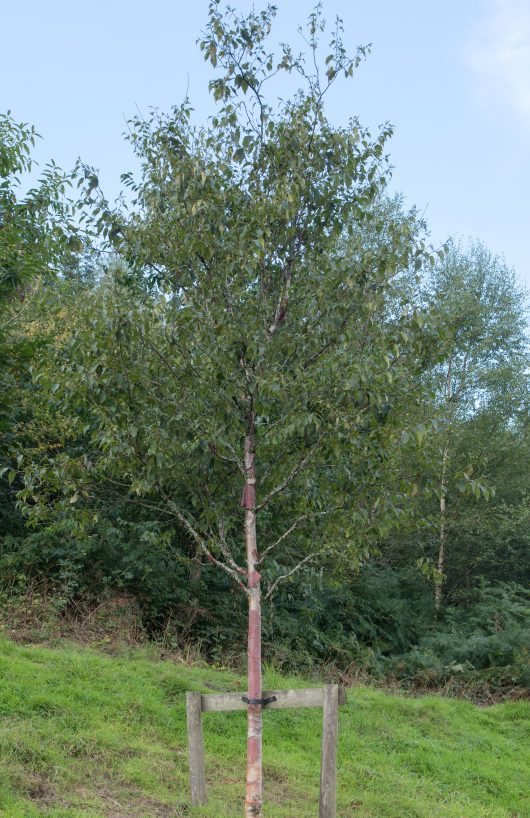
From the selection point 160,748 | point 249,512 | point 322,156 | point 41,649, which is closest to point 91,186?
point 322,156

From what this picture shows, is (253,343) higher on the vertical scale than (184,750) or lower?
higher

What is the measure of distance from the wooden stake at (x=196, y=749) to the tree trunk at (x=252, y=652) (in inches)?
26.3

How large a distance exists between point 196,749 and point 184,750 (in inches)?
72.8

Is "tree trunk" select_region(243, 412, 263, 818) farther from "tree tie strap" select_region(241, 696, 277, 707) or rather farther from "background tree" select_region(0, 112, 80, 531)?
"background tree" select_region(0, 112, 80, 531)

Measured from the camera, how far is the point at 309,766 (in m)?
8.67

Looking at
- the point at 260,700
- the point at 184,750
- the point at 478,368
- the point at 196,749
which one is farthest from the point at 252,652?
the point at 478,368

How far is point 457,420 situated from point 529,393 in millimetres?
2223

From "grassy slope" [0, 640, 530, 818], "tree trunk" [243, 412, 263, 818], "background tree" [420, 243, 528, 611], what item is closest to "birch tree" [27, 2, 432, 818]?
"tree trunk" [243, 412, 263, 818]

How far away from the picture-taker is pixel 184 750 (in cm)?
826

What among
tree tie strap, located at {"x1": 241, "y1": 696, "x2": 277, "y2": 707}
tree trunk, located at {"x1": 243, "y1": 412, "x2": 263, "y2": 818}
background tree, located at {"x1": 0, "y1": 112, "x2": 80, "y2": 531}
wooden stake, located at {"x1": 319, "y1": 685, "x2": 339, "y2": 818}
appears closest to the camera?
tree trunk, located at {"x1": 243, "y1": 412, "x2": 263, "y2": 818}

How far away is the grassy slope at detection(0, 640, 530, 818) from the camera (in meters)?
6.82

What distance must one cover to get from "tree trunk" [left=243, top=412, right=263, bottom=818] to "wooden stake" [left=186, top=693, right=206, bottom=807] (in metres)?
0.67

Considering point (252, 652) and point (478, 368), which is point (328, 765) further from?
point (478, 368)

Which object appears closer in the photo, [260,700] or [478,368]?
[260,700]
